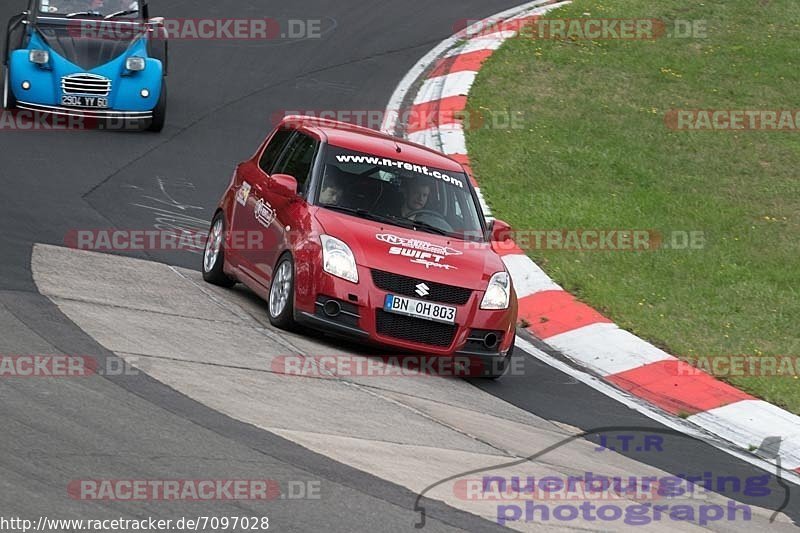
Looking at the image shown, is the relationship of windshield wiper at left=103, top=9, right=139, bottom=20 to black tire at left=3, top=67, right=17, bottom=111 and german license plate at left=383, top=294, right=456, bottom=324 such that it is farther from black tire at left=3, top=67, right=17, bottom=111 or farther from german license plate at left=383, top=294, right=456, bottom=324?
german license plate at left=383, top=294, right=456, bottom=324

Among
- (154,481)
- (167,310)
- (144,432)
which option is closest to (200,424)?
(144,432)

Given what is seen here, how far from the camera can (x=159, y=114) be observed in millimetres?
16312

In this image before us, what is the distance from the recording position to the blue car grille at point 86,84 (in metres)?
16.0

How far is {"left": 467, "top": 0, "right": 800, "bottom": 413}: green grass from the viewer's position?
12.0 metres

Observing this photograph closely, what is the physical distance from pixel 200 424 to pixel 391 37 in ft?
51.7

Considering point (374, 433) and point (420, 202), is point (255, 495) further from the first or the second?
point (420, 202)

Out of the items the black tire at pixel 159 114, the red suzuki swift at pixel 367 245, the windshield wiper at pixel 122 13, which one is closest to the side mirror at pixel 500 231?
the red suzuki swift at pixel 367 245

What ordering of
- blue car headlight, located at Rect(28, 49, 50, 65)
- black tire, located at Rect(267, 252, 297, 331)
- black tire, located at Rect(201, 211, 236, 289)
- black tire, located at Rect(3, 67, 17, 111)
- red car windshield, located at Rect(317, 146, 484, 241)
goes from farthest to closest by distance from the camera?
black tire, located at Rect(3, 67, 17, 111)
blue car headlight, located at Rect(28, 49, 50, 65)
black tire, located at Rect(201, 211, 236, 289)
red car windshield, located at Rect(317, 146, 484, 241)
black tire, located at Rect(267, 252, 297, 331)

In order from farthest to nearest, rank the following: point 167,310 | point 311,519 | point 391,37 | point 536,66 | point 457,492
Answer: point 391,37, point 536,66, point 167,310, point 457,492, point 311,519

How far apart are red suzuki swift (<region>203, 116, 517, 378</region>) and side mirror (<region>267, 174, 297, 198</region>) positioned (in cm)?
1

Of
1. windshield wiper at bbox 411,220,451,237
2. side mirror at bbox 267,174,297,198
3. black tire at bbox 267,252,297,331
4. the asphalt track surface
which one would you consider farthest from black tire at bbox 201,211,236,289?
windshield wiper at bbox 411,220,451,237

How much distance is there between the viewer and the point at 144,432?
6.80 m

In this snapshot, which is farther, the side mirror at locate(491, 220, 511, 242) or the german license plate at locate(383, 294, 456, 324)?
the side mirror at locate(491, 220, 511, 242)

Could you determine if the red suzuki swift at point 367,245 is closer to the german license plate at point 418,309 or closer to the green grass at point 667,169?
the german license plate at point 418,309
